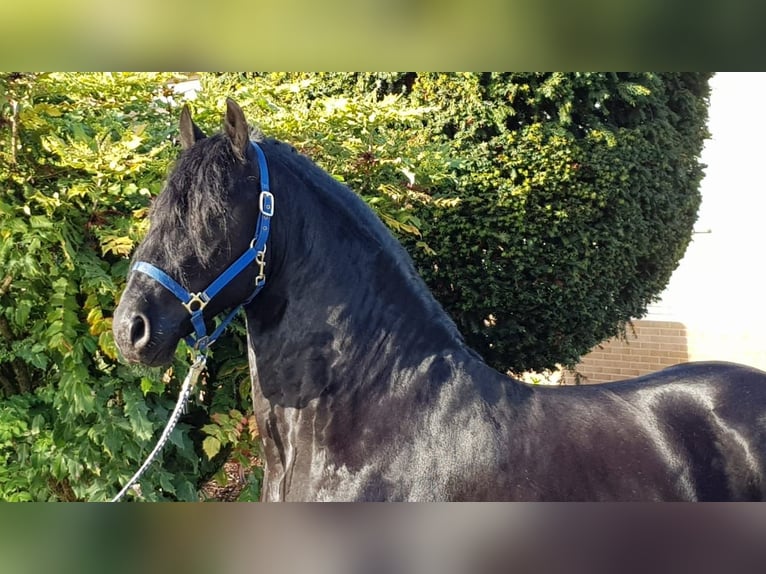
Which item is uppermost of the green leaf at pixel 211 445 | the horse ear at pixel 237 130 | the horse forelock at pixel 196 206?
the horse ear at pixel 237 130

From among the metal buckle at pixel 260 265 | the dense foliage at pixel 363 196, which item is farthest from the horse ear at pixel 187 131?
the dense foliage at pixel 363 196

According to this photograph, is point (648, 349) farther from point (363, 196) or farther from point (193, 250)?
point (193, 250)

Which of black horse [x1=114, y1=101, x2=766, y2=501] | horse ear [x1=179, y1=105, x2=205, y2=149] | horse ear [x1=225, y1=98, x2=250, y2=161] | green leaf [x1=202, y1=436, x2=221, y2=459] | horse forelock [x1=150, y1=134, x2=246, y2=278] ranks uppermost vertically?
horse ear [x1=179, y1=105, x2=205, y2=149]

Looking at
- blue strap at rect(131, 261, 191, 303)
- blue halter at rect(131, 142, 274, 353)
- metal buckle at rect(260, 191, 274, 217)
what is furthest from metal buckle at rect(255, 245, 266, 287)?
blue strap at rect(131, 261, 191, 303)

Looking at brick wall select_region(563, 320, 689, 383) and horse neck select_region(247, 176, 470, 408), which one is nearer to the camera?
horse neck select_region(247, 176, 470, 408)

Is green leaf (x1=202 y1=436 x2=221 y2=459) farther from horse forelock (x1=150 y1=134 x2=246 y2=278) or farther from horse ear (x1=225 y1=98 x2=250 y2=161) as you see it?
horse ear (x1=225 y1=98 x2=250 y2=161)

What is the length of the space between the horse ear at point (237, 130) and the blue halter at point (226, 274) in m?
0.10

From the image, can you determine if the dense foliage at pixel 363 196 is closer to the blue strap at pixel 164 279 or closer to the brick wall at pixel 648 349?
the blue strap at pixel 164 279

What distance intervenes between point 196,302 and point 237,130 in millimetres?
570

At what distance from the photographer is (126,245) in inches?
123

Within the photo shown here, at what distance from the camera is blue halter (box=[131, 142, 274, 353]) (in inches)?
83.3

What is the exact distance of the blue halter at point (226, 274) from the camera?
2.12 metres

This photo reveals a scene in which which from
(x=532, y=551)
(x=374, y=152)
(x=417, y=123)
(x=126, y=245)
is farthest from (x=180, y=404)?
(x=417, y=123)
